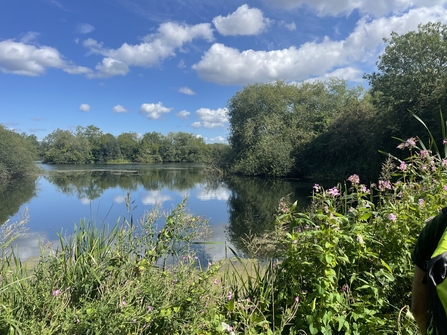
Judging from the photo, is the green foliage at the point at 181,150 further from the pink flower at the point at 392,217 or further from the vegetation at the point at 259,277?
the pink flower at the point at 392,217

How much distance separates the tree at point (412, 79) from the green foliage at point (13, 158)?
32.2m

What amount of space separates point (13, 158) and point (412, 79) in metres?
34.1

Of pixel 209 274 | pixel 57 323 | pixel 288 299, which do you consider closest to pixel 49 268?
pixel 57 323

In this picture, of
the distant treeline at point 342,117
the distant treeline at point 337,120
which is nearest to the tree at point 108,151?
the distant treeline at point 337,120

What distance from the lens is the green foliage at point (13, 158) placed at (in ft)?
99.2

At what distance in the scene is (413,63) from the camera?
17391mm

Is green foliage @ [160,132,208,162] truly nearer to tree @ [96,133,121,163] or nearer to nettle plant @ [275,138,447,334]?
tree @ [96,133,121,163]

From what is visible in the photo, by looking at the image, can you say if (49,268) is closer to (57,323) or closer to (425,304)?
(57,323)

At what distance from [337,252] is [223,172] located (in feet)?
107

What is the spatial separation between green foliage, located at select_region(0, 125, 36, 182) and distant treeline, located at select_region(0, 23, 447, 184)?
0.32ft

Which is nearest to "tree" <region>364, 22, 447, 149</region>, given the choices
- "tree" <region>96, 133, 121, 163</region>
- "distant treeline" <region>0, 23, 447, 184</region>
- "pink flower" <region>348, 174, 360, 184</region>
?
"distant treeline" <region>0, 23, 447, 184</region>

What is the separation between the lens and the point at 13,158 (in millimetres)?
30797

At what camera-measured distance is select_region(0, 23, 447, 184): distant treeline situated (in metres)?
16.5

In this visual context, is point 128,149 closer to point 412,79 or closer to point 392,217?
point 412,79
